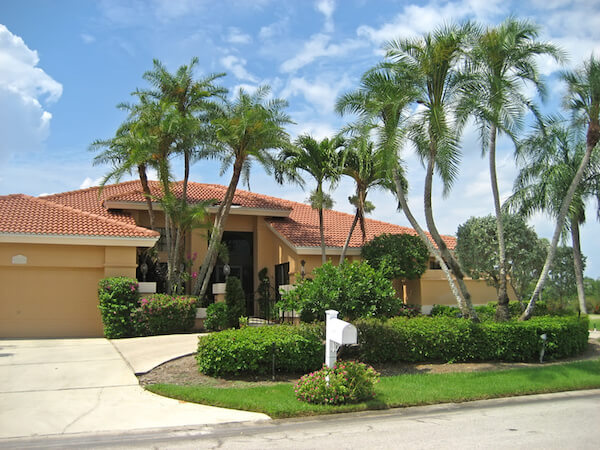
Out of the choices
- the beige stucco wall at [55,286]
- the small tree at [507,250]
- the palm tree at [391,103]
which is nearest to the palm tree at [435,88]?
the palm tree at [391,103]

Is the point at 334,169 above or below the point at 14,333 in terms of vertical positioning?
above

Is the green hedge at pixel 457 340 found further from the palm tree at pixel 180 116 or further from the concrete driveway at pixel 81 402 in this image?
the palm tree at pixel 180 116

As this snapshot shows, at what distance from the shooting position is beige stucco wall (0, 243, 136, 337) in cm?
1705

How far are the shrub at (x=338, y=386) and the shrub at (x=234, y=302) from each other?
343 inches

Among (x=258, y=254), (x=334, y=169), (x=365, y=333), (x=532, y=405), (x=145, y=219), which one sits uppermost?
(x=334, y=169)

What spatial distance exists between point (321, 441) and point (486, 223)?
42.8ft

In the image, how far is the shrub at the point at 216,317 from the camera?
17359 millimetres

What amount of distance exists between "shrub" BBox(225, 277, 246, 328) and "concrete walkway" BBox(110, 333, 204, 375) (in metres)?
1.90

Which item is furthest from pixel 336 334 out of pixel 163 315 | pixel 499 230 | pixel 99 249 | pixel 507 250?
pixel 99 249

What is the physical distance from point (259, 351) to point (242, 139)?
9.88 m

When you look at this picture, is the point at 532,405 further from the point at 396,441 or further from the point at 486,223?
the point at 486,223

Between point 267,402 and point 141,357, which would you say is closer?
point 267,402

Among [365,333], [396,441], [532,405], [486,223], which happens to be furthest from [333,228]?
[396,441]

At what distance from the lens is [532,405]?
9.10 m
